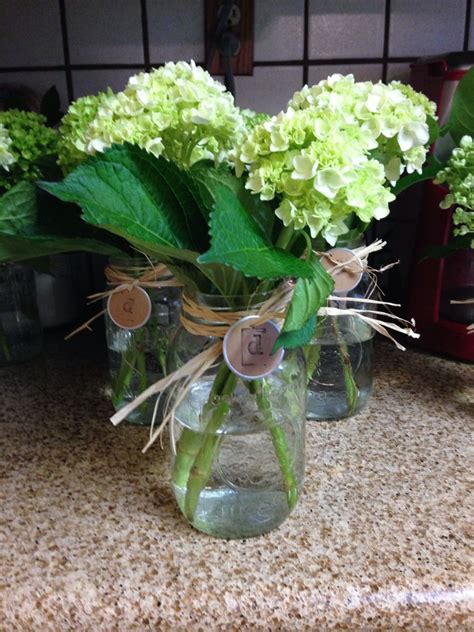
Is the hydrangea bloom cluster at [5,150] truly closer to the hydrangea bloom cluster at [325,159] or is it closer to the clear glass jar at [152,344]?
the clear glass jar at [152,344]

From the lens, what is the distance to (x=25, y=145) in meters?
0.69

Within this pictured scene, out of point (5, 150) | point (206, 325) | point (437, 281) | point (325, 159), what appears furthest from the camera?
point (437, 281)

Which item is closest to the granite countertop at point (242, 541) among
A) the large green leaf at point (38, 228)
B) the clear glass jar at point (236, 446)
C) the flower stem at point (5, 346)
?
the clear glass jar at point (236, 446)

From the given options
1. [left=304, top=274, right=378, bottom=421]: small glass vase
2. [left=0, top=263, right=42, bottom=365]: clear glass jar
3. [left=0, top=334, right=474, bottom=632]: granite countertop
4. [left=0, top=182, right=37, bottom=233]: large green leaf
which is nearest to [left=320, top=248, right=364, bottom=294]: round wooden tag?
[left=304, top=274, right=378, bottom=421]: small glass vase

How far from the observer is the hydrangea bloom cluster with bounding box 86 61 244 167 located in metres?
0.47

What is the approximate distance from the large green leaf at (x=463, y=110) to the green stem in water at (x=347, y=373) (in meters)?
0.25

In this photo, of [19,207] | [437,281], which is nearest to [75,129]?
[19,207]

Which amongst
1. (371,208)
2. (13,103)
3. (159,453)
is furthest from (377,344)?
(13,103)

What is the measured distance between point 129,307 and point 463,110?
0.42m

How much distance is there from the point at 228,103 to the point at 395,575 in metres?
0.39

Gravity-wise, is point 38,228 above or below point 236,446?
above

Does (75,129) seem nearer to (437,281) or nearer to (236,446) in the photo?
(236,446)

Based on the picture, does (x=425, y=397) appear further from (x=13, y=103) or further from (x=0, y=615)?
(x=13, y=103)

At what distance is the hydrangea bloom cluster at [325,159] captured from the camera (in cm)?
40
